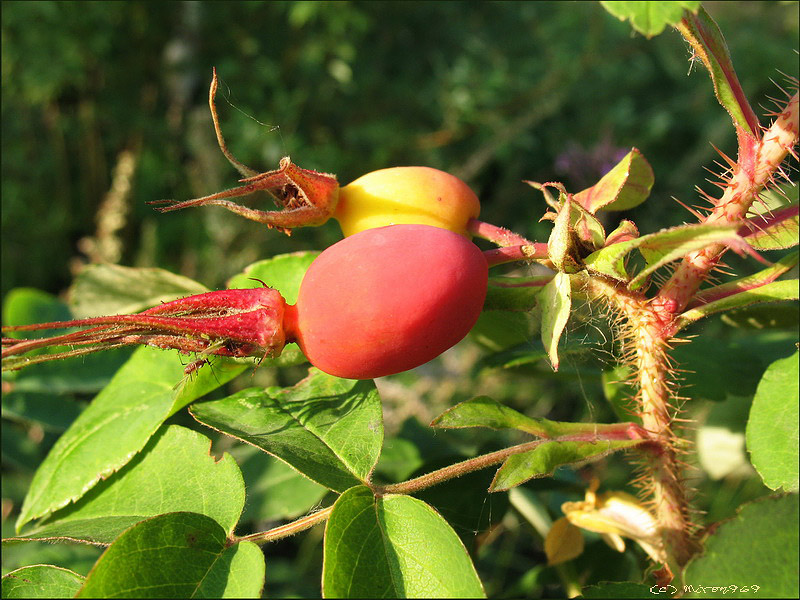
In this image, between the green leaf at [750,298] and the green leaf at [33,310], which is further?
the green leaf at [33,310]

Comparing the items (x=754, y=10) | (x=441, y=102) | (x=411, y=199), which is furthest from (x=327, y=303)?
(x=754, y=10)

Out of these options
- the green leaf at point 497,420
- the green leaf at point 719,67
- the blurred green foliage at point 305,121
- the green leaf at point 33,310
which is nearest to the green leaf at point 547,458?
the green leaf at point 497,420

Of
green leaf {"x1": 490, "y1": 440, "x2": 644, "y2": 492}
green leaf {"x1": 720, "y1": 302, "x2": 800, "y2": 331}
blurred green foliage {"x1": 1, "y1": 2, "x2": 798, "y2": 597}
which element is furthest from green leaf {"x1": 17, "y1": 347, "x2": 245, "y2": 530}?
blurred green foliage {"x1": 1, "y1": 2, "x2": 798, "y2": 597}

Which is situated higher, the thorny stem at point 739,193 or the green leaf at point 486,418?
the thorny stem at point 739,193

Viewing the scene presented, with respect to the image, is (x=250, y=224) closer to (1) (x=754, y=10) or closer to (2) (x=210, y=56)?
(2) (x=210, y=56)

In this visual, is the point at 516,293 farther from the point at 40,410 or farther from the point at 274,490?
the point at 40,410

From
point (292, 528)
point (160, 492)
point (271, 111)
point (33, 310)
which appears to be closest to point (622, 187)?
point (292, 528)

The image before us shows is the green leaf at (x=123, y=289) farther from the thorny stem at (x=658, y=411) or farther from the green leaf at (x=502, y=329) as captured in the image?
the thorny stem at (x=658, y=411)
